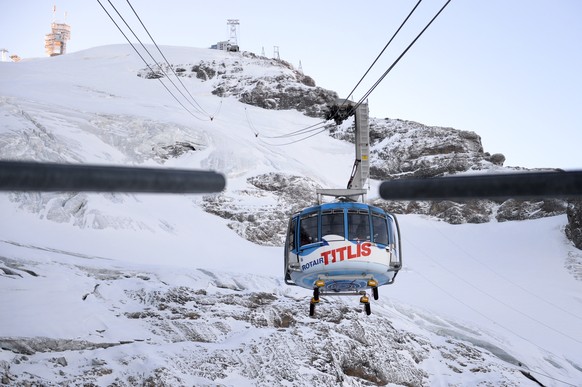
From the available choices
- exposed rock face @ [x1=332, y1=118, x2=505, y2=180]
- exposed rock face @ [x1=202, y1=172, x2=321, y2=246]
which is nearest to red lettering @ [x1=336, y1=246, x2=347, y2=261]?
exposed rock face @ [x1=202, y1=172, x2=321, y2=246]

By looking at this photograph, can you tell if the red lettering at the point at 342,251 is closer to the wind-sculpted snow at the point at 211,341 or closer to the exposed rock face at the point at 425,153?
the wind-sculpted snow at the point at 211,341

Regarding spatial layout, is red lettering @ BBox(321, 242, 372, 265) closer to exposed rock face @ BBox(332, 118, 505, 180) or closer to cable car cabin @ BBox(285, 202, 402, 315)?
cable car cabin @ BBox(285, 202, 402, 315)

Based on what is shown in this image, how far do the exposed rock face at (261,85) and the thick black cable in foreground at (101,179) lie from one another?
3938 inches

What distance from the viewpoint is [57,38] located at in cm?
18912

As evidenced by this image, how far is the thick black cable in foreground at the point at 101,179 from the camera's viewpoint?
163cm

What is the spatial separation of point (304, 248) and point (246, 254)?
4128cm

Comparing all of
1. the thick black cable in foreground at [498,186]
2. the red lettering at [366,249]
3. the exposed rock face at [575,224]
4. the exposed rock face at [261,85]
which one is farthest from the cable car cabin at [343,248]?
the exposed rock face at [261,85]

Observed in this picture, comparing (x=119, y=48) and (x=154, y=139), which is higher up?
(x=119, y=48)

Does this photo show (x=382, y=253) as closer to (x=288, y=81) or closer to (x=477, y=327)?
(x=477, y=327)

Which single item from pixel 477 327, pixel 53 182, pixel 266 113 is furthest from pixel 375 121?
pixel 53 182

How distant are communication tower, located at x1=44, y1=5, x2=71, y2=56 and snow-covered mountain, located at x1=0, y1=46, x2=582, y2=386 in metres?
101

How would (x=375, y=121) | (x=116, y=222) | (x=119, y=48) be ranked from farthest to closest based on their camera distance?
(x=119, y=48) < (x=375, y=121) < (x=116, y=222)

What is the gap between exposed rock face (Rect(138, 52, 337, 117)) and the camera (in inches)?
4163

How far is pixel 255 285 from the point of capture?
4844 cm
